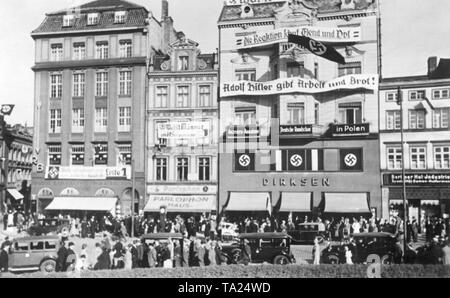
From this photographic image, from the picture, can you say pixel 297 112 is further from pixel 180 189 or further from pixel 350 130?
pixel 180 189

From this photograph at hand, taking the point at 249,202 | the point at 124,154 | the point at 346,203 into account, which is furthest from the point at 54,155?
the point at 346,203

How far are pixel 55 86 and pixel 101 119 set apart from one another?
8.35 ft

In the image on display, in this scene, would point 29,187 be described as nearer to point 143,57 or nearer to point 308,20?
point 143,57

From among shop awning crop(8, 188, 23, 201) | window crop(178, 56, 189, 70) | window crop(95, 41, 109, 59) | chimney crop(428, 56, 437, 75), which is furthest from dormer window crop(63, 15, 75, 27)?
chimney crop(428, 56, 437, 75)

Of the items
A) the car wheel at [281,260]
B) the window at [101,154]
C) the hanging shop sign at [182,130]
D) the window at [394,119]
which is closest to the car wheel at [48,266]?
the window at [101,154]

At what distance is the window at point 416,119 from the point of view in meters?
20.1

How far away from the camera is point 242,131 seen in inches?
775

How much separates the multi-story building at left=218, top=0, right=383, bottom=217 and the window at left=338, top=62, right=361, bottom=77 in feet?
0.13

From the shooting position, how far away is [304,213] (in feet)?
67.5

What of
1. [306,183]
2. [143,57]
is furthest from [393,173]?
[143,57]

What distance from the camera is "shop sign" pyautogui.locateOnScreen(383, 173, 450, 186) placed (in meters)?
19.2

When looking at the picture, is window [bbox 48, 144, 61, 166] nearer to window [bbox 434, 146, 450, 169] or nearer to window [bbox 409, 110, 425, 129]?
window [bbox 409, 110, 425, 129]

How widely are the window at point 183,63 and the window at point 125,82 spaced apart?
95.4 inches

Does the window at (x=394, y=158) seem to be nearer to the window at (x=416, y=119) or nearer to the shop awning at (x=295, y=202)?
the window at (x=416, y=119)
